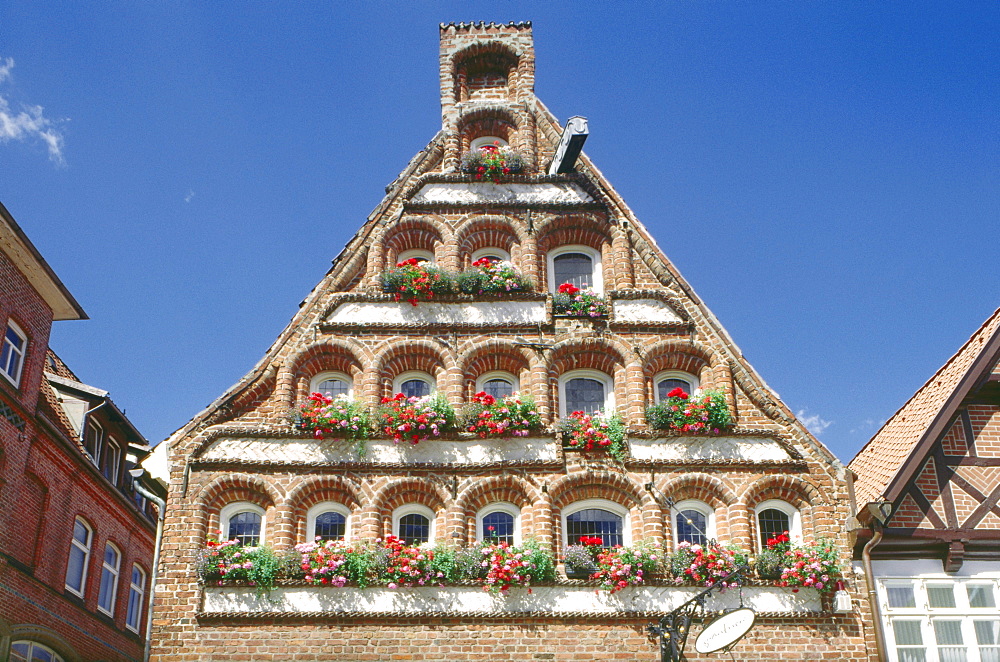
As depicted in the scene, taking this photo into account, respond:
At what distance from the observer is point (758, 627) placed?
15.1m

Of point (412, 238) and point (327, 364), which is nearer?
point (327, 364)

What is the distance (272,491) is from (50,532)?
6.65 m

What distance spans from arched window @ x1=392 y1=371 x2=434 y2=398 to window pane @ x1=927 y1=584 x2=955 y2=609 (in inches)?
323

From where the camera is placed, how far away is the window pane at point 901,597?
15.7 metres

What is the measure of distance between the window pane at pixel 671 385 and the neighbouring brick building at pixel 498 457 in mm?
39

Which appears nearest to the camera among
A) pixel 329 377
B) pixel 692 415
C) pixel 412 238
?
pixel 692 415

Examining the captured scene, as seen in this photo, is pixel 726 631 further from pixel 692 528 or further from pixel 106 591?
pixel 106 591

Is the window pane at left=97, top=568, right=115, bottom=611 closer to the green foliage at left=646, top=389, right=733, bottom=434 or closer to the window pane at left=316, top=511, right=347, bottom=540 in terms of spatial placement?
the window pane at left=316, top=511, right=347, bottom=540

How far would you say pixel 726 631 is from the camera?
44.0ft

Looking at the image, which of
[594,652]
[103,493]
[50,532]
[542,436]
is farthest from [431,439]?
[103,493]

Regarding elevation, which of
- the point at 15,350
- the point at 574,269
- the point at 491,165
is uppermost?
the point at 491,165

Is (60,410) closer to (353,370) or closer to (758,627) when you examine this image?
(353,370)

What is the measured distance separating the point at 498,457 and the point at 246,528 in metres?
3.93

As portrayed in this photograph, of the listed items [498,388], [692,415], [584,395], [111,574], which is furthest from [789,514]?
[111,574]
